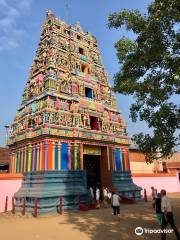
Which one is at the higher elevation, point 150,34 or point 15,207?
point 150,34

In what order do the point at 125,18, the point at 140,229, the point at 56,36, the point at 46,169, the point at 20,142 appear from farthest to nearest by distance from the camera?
the point at 56,36 < the point at 20,142 < the point at 46,169 < the point at 140,229 < the point at 125,18

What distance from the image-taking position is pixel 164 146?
9008mm

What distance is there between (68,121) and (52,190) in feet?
18.1

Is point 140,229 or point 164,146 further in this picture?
point 140,229

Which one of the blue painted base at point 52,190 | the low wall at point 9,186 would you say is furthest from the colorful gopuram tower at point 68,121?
the low wall at point 9,186

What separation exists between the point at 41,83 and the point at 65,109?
10.4ft

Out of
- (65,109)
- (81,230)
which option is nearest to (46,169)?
(65,109)

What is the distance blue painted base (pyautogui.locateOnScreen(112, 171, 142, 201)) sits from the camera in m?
19.5

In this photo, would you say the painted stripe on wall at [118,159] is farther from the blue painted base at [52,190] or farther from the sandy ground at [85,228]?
the sandy ground at [85,228]

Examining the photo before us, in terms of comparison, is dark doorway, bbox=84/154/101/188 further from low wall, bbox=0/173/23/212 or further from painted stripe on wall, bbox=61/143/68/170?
low wall, bbox=0/173/23/212

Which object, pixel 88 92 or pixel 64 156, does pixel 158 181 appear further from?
pixel 64 156

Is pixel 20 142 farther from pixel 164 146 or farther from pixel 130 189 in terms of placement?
pixel 164 146

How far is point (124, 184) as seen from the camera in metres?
20.2

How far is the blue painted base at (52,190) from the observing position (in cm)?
1527
